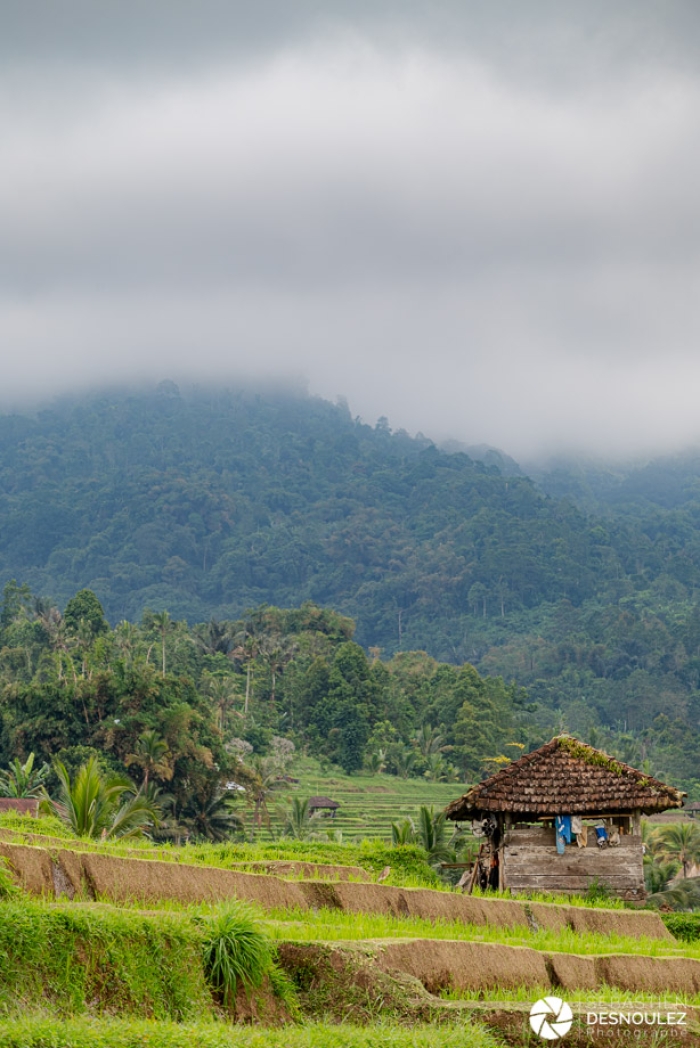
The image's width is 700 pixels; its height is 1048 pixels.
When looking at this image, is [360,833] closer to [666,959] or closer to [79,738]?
[79,738]

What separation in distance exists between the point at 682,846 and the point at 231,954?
179 ft

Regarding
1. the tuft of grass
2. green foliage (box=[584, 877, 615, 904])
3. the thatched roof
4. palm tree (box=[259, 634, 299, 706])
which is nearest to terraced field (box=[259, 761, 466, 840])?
palm tree (box=[259, 634, 299, 706])

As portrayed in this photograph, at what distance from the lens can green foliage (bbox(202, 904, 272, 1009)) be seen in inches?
397

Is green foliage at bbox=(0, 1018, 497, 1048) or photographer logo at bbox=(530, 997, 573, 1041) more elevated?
green foliage at bbox=(0, 1018, 497, 1048)

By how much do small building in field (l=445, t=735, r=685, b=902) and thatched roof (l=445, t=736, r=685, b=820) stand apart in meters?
0.02

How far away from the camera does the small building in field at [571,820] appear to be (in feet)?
70.9

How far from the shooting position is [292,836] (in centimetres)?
5888

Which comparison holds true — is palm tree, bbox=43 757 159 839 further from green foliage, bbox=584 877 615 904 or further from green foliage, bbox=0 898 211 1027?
green foliage, bbox=0 898 211 1027

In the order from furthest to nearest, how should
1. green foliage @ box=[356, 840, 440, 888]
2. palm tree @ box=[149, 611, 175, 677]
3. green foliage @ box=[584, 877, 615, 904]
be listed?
palm tree @ box=[149, 611, 175, 677] → green foliage @ box=[584, 877, 615, 904] → green foliage @ box=[356, 840, 440, 888]

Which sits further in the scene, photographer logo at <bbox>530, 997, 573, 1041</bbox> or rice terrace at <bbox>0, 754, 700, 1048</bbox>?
photographer logo at <bbox>530, 997, 573, 1041</bbox>

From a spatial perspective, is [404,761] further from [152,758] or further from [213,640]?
[152,758]

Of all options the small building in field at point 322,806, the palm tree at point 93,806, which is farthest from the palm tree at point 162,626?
the palm tree at point 93,806

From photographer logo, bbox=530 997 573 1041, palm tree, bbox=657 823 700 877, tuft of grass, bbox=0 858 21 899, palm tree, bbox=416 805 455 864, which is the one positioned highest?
tuft of grass, bbox=0 858 21 899

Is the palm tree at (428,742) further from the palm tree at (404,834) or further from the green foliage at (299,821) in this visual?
the palm tree at (404,834)
